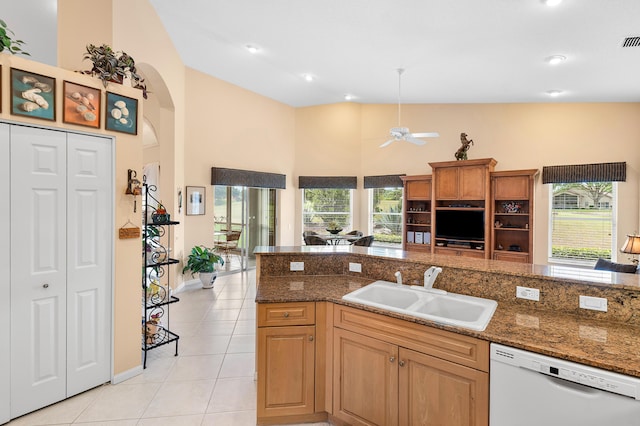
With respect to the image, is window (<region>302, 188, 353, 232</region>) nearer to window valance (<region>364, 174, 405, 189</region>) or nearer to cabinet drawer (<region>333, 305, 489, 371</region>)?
window valance (<region>364, 174, 405, 189</region>)

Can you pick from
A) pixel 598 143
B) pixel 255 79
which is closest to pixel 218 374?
pixel 255 79

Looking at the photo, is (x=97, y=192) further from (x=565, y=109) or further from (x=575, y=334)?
(x=565, y=109)

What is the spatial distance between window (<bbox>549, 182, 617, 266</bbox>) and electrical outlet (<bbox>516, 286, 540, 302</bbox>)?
491cm

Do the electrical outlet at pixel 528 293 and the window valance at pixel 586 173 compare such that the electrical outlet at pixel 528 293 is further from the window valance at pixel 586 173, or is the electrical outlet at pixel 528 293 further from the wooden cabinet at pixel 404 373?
the window valance at pixel 586 173

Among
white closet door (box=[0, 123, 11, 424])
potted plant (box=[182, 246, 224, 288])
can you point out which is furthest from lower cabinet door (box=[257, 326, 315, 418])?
potted plant (box=[182, 246, 224, 288])

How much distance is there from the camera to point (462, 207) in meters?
6.12

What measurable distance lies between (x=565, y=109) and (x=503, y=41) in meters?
3.07

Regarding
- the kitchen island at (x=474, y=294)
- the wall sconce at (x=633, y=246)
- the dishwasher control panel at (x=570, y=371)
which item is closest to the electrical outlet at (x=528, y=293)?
the kitchen island at (x=474, y=294)

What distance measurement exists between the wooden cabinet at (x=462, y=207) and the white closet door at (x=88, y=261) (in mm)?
5454

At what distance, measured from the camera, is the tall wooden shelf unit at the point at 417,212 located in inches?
262

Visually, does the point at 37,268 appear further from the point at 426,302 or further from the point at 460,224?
the point at 460,224

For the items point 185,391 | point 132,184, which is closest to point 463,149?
point 132,184

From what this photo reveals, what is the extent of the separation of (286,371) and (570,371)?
154 cm

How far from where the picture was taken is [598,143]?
557 cm
